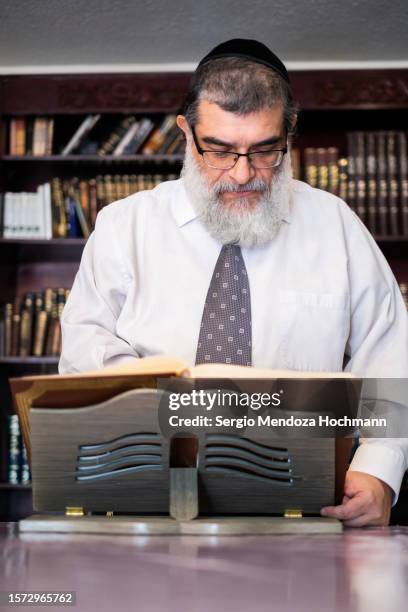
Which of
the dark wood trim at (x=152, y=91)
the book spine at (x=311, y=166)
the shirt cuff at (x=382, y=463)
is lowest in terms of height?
the shirt cuff at (x=382, y=463)

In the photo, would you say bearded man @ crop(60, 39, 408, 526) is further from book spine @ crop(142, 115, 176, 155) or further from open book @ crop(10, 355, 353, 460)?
book spine @ crop(142, 115, 176, 155)

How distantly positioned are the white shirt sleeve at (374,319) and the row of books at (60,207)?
2312mm

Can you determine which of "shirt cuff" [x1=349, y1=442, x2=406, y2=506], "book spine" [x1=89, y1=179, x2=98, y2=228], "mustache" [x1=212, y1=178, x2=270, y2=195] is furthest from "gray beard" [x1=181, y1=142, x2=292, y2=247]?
"book spine" [x1=89, y1=179, x2=98, y2=228]

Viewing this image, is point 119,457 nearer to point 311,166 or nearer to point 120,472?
point 120,472

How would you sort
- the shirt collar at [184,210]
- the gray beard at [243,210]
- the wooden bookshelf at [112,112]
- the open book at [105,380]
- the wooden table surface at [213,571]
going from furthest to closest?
the wooden bookshelf at [112,112], the shirt collar at [184,210], the gray beard at [243,210], the open book at [105,380], the wooden table surface at [213,571]

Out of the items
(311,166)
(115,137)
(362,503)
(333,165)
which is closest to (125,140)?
(115,137)

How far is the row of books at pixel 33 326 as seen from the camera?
13.2ft

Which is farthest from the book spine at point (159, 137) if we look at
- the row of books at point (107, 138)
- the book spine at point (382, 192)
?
the book spine at point (382, 192)

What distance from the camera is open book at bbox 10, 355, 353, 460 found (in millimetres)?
1133

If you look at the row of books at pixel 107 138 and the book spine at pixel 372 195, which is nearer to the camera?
the book spine at pixel 372 195

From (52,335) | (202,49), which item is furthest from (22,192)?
(202,49)

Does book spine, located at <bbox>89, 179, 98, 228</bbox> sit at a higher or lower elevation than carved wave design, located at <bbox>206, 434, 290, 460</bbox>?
higher

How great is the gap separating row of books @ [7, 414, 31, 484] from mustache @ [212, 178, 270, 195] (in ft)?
8.45

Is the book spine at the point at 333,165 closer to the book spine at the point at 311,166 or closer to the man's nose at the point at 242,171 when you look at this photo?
the book spine at the point at 311,166
